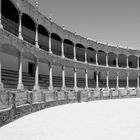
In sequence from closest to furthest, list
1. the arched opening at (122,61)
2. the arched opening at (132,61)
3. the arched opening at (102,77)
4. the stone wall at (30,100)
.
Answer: the stone wall at (30,100), the arched opening at (102,77), the arched opening at (132,61), the arched opening at (122,61)

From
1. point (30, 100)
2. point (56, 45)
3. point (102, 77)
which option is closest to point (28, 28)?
point (56, 45)

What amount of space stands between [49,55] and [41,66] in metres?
3.40

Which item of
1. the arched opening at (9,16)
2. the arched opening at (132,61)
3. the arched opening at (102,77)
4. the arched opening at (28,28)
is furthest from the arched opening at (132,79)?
the arched opening at (9,16)

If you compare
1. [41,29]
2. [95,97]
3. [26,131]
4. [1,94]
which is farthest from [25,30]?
[26,131]

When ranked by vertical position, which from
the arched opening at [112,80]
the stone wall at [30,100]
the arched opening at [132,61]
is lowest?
the stone wall at [30,100]

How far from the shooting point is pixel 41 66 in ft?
104

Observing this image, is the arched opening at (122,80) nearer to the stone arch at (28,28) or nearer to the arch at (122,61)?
the arch at (122,61)

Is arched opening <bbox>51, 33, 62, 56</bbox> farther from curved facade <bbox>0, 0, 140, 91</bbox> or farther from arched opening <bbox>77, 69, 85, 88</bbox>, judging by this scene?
arched opening <bbox>77, 69, 85, 88</bbox>

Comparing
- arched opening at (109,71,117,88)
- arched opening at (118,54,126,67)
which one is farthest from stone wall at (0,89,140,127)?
arched opening at (118,54,126,67)

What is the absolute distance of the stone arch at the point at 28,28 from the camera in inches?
995

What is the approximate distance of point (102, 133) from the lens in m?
8.21

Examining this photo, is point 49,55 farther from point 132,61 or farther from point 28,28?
point 132,61

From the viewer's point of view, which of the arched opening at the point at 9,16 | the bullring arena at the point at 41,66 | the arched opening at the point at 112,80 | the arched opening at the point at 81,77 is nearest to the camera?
the bullring arena at the point at 41,66

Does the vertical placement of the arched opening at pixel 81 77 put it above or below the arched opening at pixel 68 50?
below
